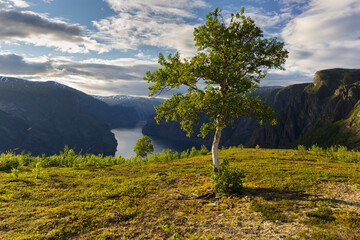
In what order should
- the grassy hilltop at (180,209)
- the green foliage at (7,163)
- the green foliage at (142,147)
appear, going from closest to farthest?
1. the grassy hilltop at (180,209)
2. the green foliage at (7,163)
3. the green foliage at (142,147)

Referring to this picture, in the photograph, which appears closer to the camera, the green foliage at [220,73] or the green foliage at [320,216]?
the green foliage at [320,216]

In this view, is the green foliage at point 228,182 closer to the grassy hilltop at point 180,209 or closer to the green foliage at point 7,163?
the grassy hilltop at point 180,209

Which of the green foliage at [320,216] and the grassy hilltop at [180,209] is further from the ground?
the green foliage at [320,216]

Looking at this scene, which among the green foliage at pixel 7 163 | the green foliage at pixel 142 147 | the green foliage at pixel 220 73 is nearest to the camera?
the green foliage at pixel 220 73

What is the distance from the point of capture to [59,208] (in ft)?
37.2

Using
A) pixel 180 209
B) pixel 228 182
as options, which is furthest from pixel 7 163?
pixel 228 182

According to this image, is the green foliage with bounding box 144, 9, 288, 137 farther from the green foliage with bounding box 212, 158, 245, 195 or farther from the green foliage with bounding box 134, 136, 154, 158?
the green foliage with bounding box 134, 136, 154, 158

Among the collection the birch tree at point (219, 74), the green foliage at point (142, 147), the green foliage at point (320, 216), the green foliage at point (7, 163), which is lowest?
the green foliage at point (142, 147)

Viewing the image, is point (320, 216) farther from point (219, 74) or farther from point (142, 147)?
point (142, 147)

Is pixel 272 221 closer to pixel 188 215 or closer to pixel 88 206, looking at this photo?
pixel 188 215

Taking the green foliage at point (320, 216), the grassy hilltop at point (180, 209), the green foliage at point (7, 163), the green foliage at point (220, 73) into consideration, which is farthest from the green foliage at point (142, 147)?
the green foliage at point (320, 216)

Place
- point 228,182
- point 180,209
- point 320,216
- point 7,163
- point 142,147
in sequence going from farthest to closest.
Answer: point 142,147 < point 7,163 < point 228,182 < point 180,209 < point 320,216

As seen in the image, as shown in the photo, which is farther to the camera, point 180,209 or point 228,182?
point 228,182

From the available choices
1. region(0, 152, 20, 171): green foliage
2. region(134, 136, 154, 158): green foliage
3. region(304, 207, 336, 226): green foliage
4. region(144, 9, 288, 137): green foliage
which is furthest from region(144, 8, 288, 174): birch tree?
region(134, 136, 154, 158): green foliage
